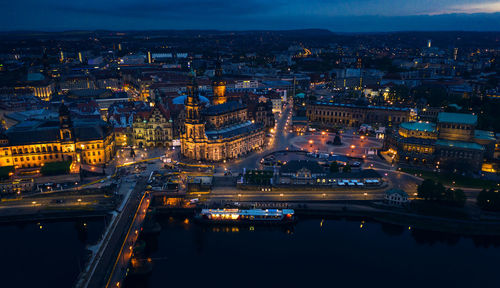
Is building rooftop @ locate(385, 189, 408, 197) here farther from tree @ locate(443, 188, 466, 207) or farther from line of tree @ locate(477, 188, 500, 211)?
line of tree @ locate(477, 188, 500, 211)

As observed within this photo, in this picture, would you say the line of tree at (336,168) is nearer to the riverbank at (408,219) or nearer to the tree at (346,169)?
the tree at (346,169)

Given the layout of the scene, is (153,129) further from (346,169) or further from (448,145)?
(448,145)

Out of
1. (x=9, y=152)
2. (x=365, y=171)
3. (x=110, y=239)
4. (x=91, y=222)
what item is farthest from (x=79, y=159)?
(x=365, y=171)

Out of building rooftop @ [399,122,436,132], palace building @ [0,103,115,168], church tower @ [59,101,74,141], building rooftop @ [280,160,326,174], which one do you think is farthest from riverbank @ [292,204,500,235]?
church tower @ [59,101,74,141]

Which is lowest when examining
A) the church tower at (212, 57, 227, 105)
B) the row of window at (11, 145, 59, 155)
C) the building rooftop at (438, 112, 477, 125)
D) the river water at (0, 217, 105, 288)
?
the river water at (0, 217, 105, 288)

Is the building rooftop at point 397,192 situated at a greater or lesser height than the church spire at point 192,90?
lesser

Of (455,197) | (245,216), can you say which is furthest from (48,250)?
(455,197)

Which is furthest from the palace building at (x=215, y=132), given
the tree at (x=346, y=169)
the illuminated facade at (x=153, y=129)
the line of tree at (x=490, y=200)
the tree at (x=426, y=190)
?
the line of tree at (x=490, y=200)

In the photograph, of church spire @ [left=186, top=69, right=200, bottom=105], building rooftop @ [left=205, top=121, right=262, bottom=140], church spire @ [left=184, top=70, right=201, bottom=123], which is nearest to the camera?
church spire @ [left=186, top=69, right=200, bottom=105]
